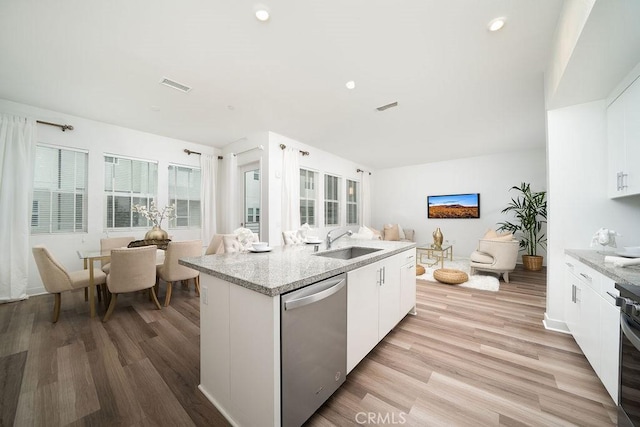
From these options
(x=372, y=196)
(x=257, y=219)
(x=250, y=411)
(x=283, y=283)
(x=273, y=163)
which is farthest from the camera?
(x=372, y=196)

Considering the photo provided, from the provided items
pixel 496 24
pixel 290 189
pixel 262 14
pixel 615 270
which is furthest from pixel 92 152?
pixel 615 270

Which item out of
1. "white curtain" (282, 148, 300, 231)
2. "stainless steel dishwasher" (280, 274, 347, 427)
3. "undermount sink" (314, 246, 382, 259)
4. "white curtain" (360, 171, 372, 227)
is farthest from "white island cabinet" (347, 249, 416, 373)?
"white curtain" (360, 171, 372, 227)

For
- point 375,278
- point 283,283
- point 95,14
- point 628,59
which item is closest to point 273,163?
point 95,14

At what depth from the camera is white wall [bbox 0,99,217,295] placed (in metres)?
3.38

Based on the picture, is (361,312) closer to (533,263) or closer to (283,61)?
(283,61)

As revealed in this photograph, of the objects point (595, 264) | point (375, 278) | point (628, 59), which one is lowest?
point (375, 278)

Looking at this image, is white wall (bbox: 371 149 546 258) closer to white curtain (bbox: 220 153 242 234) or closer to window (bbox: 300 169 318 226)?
window (bbox: 300 169 318 226)

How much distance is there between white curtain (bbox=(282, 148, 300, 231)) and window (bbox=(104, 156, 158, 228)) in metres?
2.58

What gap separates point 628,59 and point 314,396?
3165mm

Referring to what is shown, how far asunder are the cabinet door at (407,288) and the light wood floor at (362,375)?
0.19 m

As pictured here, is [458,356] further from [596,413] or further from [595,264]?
[595,264]

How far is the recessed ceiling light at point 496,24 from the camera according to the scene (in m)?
1.82

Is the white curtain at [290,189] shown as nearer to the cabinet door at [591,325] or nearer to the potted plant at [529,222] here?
the cabinet door at [591,325]

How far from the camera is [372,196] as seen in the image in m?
7.86
